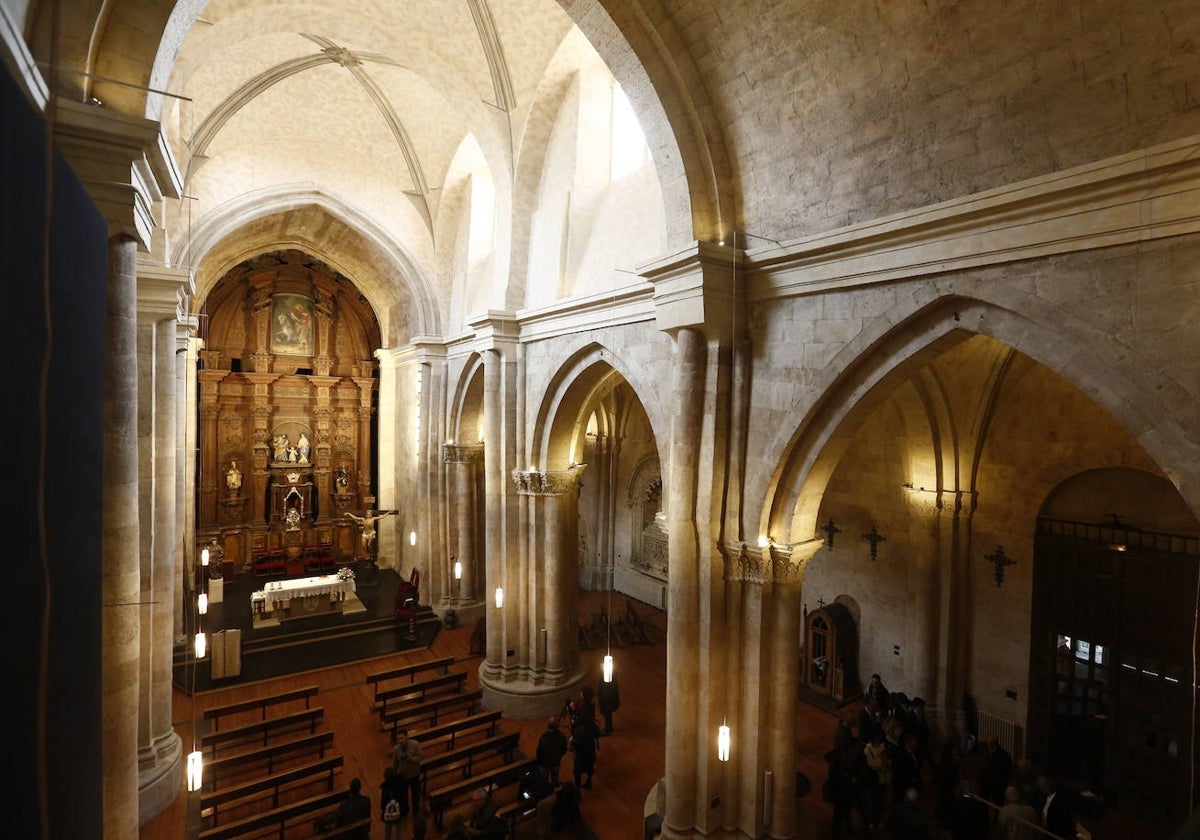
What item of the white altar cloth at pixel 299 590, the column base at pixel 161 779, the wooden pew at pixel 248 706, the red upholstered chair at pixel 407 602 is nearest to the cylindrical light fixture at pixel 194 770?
the column base at pixel 161 779

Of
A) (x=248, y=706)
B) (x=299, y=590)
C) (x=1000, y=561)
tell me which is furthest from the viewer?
(x=299, y=590)

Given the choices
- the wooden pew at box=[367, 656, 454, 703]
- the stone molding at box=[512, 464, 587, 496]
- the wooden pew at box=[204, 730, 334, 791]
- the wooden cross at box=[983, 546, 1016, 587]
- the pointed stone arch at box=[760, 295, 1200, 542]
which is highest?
the pointed stone arch at box=[760, 295, 1200, 542]

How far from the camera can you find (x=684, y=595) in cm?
778

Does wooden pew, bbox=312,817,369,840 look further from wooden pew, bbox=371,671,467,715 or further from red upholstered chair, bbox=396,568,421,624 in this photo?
red upholstered chair, bbox=396,568,421,624

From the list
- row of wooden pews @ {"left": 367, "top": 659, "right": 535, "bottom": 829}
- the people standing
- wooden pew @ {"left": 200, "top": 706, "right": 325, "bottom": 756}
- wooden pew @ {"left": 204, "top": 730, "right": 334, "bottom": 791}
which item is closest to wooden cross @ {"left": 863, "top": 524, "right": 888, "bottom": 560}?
row of wooden pews @ {"left": 367, "top": 659, "right": 535, "bottom": 829}

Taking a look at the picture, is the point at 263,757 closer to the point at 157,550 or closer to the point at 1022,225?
the point at 157,550

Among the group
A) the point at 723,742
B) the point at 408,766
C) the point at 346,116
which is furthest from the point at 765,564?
the point at 346,116

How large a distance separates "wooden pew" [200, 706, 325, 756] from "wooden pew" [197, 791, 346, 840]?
Answer: 1964 millimetres

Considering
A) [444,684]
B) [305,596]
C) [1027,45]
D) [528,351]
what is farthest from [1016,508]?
[305,596]

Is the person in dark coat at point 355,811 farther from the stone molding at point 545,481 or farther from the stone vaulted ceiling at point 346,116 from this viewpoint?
the stone vaulted ceiling at point 346,116

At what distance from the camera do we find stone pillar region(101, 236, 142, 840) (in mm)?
4375

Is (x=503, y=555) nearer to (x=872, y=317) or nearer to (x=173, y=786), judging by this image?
(x=173, y=786)

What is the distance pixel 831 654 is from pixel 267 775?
1030 cm

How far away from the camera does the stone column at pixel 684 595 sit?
25.1ft
